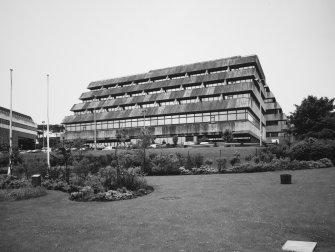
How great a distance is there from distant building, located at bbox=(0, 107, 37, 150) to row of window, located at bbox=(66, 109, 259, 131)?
21.6 meters

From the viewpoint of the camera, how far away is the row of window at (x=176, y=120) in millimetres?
65688

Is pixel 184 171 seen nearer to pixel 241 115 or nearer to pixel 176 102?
pixel 241 115

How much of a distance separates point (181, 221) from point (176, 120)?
61936mm

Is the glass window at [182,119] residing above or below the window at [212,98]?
below

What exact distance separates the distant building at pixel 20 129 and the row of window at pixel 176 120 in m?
21.6

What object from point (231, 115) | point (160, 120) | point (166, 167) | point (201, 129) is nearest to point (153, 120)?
point (160, 120)

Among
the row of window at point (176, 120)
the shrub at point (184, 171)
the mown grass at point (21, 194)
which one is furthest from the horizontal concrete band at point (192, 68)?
the mown grass at point (21, 194)

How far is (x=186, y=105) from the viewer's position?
71.1 meters

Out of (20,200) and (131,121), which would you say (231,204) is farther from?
(131,121)

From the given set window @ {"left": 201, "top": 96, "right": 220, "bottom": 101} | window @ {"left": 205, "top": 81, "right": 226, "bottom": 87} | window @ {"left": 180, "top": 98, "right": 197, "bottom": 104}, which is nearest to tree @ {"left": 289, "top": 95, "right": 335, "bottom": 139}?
window @ {"left": 201, "top": 96, "right": 220, "bottom": 101}

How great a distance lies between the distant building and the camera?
92938 millimetres

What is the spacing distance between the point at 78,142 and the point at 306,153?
835 inches

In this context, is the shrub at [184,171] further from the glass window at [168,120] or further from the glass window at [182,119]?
the glass window at [168,120]

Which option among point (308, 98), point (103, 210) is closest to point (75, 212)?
point (103, 210)
